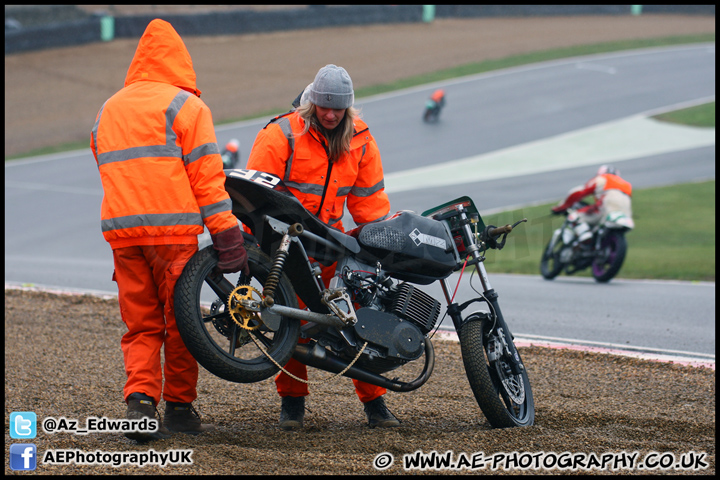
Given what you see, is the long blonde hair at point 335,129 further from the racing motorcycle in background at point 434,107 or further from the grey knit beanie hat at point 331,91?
the racing motorcycle in background at point 434,107

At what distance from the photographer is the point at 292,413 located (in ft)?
16.8

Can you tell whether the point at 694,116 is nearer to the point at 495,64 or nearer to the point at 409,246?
the point at 495,64

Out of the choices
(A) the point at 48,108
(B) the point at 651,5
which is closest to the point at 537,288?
(A) the point at 48,108

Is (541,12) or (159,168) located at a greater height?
(541,12)

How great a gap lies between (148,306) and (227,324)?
44 centimetres

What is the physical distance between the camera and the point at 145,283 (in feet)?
14.6

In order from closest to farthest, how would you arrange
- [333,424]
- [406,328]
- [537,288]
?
[406,328] < [333,424] < [537,288]

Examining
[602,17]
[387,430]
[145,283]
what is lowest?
[387,430]

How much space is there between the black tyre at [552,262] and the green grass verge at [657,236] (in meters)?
0.45

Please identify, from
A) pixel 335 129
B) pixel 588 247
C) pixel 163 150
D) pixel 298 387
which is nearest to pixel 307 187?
pixel 335 129

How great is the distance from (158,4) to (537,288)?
39621mm

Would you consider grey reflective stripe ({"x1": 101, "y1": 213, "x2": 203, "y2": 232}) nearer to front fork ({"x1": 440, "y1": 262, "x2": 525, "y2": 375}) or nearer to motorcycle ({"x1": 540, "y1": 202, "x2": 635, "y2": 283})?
front fork ({"x1": 440, "y1": 262, "x2": 525, "y2": 375})

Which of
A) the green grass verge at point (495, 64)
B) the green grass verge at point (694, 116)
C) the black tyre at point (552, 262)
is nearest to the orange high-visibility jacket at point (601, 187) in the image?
the black tyre at point (552, 262)

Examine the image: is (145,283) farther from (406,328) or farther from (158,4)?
(158,4)
